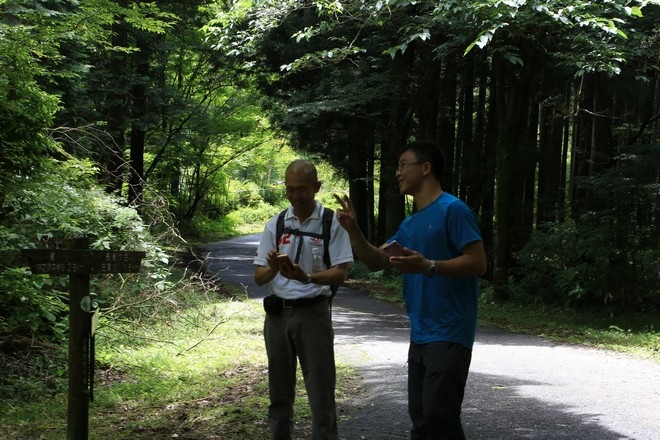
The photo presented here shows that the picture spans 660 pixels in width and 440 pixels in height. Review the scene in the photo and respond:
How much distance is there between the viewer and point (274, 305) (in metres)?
4.10

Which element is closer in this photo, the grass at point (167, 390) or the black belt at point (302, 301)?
the black belt at point (302, 301)

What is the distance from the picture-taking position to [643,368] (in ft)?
27.1

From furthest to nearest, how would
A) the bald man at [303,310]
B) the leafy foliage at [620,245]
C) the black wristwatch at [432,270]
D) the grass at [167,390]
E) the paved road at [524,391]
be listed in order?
the leafy foliage at [620,245]
the grass at [167,390]
the paved road at [524,391]
the bald man at [303,310]
the black wristwatch at [432,270]

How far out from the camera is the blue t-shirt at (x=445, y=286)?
11.1 ft

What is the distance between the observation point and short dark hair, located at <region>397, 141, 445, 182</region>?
144 inches

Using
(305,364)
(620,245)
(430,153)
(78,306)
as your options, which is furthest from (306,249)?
(620,245)

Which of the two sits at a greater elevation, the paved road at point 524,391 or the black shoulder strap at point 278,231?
the black shoulder strap at point 278,231

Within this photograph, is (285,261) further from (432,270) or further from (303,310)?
(432,270)

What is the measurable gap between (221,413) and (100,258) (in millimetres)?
2084

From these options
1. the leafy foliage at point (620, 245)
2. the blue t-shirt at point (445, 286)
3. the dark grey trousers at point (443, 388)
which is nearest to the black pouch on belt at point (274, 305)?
the blue t-shirt at point (445, 286)

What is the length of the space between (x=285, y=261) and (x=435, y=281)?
851mm

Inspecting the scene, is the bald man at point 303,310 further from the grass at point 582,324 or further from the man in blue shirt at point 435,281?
the grass at point 582,324

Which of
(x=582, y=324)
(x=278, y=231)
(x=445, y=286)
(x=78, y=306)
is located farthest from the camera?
(x=582, y=324)

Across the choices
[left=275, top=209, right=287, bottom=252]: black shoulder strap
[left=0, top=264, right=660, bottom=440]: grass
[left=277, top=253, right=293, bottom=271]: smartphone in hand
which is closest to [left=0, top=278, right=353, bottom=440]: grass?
[left=0, top=264, right=660, bottom=440]: grass
